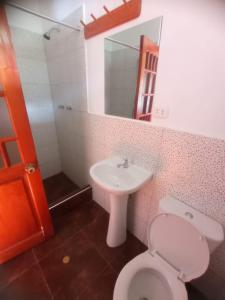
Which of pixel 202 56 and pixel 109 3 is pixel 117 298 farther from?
pixel 109 3

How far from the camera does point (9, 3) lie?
1045 millimetres

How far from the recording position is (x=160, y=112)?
990 mm

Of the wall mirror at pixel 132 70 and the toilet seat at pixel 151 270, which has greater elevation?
the wall mirror at pixel 132 70

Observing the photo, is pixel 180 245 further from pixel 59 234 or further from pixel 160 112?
pixel 59 234

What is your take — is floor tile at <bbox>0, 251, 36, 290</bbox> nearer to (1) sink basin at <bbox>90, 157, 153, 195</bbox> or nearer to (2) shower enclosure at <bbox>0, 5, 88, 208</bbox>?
A: (2) shower enclosure at <bbox>0, 5, 88, 208</bbox>

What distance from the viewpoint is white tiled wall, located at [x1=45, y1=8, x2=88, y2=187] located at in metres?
1.46

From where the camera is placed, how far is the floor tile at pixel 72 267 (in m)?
1.16

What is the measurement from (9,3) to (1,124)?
0.87m

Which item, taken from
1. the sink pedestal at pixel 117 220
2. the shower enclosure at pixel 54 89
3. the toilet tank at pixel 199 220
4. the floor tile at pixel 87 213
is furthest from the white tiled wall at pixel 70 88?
the toilet tank at pixel 199 220

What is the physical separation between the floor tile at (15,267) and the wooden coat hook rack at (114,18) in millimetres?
2082

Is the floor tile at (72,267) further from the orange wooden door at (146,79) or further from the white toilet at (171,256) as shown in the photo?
the orange wooden door at (146,79)

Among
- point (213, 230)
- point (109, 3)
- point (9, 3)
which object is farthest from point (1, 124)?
point (213, 230)

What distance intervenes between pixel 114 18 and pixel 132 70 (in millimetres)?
366

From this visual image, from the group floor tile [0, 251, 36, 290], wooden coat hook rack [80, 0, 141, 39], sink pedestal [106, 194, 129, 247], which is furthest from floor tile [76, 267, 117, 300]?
wooden coat hook rack [80, 0, 141, 39]
